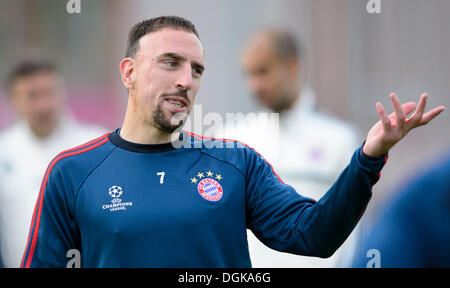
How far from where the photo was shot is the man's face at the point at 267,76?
5551 mm

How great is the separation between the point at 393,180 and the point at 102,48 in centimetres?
472

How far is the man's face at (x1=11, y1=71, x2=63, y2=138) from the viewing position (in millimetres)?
6148

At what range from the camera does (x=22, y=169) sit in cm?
587

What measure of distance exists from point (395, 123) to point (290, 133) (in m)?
3.12

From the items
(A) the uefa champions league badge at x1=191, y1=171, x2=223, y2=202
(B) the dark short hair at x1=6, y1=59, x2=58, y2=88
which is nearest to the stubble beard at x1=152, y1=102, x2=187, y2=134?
(A) the uefa champions league badge at x1=191, y1=171, x2=223, y2=202

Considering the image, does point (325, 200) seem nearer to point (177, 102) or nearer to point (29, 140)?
point (177, 102)

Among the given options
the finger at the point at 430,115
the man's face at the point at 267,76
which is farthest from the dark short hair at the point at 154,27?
the man's face at the point at 267,76

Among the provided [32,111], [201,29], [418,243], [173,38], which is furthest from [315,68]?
[418,243]

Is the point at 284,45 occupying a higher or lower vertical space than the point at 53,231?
higher

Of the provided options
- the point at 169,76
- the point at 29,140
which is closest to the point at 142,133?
the point at 169,76

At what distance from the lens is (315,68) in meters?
9.98

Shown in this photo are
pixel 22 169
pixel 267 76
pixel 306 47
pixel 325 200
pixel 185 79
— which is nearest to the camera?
pixel 325 200

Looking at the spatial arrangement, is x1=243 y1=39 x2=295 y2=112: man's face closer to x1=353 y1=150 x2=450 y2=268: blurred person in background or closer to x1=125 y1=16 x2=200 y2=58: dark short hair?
x1=125 y1=16 x2=200 y2=58: dark short hair
